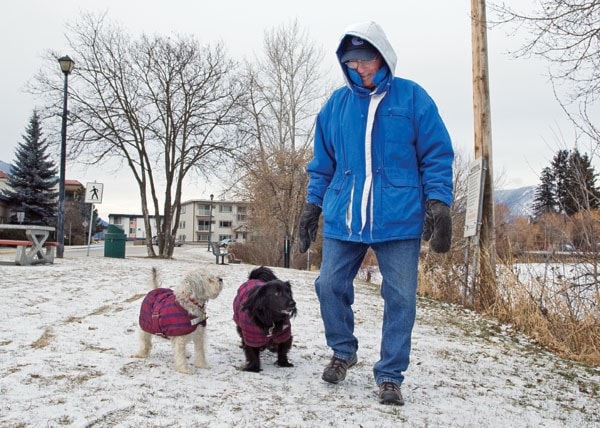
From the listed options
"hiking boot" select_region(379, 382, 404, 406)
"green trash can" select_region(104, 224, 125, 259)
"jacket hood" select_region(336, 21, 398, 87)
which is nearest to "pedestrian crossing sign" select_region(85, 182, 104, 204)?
"green trash can" select_region(104, 224, 125, 259)

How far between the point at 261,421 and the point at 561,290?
4.42 m

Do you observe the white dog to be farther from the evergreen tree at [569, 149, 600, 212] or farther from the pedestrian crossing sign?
the pedestrian crossing sign

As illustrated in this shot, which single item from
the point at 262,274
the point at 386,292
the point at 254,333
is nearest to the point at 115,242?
the point at 262,274

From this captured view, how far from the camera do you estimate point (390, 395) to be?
280 cm

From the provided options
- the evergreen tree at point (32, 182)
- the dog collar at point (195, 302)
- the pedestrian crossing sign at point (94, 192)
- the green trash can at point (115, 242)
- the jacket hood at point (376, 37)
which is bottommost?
the dog collar at point (195, 302)

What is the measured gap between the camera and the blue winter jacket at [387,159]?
9.46 feet

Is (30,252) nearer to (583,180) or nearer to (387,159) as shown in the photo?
(387,159)

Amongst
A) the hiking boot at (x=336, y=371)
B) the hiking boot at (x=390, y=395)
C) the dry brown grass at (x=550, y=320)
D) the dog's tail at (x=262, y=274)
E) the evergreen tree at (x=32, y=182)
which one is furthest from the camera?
the evergreen tree at (x=32, y=182)

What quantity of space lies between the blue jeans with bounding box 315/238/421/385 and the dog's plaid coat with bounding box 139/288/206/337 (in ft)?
3.15

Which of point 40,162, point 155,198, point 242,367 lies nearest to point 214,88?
point 155,198

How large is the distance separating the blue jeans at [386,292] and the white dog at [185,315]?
34.1 inches

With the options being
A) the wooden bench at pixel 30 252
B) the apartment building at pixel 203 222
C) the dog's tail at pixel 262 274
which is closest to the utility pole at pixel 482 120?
the dog's tail at pixel 262 274

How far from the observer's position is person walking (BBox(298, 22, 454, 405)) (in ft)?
9.46

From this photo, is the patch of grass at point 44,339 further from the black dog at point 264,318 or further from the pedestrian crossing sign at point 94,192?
the pedestrian crossing sign at point 94,192
